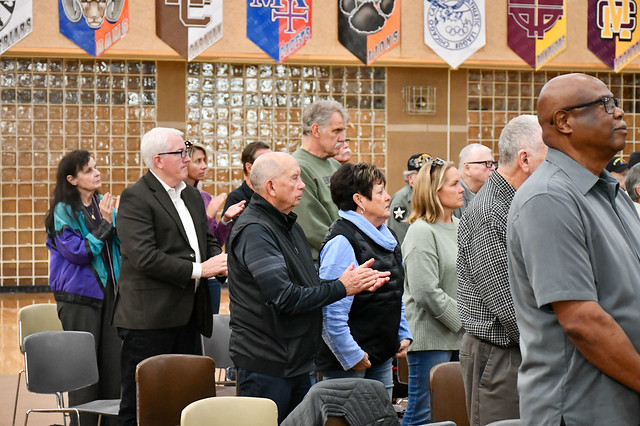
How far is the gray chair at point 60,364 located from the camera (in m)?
4.34

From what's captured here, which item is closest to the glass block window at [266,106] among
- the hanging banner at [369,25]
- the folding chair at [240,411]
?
the hanging banner at [369,25]

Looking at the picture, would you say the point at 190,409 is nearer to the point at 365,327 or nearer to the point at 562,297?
the point at 365,327

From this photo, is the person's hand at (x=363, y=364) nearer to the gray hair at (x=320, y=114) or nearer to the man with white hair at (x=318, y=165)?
the man with white hair at (x=318, y=165)

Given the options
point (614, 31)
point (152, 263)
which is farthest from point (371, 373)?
point (614, 31)

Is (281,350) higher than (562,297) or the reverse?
the reverse

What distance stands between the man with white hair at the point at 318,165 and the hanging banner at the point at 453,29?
19.3 ft

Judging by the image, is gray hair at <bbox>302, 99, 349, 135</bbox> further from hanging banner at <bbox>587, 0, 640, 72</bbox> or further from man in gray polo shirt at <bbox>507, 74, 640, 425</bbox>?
hanging banner at <bbox>587, 0, 640, 72</bbox>

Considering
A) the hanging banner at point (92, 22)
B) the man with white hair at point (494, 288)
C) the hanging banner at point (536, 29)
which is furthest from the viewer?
the hanging banner at point (536, 29)

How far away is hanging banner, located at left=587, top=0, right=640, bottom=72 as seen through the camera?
10.5 meters

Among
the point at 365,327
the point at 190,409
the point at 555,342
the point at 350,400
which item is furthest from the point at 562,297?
the point at 365,327

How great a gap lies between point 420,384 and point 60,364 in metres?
1.83

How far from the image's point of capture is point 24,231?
10.5 meters

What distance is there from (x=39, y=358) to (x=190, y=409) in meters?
1.76

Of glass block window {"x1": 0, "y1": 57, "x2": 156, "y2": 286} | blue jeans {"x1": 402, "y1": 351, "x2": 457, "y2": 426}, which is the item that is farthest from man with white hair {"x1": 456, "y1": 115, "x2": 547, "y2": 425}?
glass block window {"x1": 0, "y1": 57, "x2": 156, "y2": 286}
